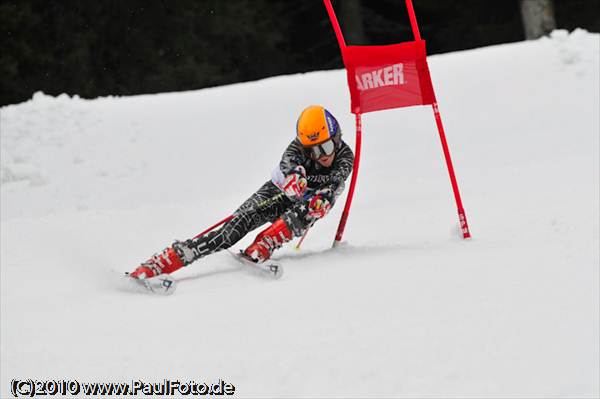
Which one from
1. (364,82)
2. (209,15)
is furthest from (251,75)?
(364,82)

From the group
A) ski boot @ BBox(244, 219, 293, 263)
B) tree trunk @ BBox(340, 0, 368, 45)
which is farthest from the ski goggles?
tree trunk @ BBox(340, 0, 368, 45)

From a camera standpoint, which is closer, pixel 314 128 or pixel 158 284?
pixel 158 284

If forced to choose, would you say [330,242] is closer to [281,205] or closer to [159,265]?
[281,205]

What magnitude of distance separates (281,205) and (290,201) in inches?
3.0

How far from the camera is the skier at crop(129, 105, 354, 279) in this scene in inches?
239

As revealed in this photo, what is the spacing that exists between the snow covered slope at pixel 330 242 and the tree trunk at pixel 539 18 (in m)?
3.35

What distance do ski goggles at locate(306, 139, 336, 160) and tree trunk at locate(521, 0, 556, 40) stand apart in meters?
10.9

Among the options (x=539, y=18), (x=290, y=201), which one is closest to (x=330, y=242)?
(x=290, y=201)

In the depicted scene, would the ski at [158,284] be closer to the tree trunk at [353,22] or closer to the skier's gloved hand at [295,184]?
the skier's gloved hand at [295,184]

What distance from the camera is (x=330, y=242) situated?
7.79 m

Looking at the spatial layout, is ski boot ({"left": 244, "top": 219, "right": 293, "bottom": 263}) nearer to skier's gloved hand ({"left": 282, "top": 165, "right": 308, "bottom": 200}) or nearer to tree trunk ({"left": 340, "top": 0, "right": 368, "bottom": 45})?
skier's gloved hand ({"left": 282, "top": 165, "right": 308, "bottom": 200})

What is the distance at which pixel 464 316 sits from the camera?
4738mm

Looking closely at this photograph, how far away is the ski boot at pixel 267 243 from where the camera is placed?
6090 millimetres

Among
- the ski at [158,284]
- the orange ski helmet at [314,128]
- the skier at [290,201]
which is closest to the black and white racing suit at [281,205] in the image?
the skier at [290,201]
